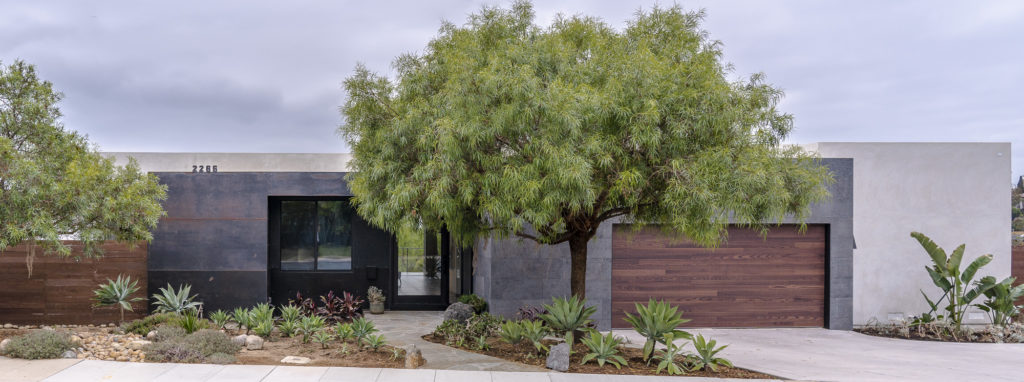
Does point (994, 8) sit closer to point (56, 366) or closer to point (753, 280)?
point (753, 280)

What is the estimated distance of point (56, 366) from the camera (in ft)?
A: 20.9

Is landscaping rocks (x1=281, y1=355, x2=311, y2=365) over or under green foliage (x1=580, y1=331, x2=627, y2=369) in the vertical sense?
under

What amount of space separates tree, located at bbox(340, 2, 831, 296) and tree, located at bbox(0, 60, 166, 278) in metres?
3.30

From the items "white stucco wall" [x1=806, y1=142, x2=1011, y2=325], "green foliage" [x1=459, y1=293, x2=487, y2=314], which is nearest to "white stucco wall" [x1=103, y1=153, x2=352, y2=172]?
"green foliage" [x1=459, y1=293, x2=487, y2=314]

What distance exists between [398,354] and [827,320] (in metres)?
8.16

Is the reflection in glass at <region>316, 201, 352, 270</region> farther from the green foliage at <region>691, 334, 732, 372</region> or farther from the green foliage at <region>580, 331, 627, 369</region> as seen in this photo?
the green foliage at <region>691, 334, 732, 372</region>

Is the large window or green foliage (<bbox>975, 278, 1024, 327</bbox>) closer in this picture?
green foliage (<bbox>975, 278, 1024, 327</bbox>)

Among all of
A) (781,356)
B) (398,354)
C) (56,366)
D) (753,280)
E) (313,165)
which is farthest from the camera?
(313,165)

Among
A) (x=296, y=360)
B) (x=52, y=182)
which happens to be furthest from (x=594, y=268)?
(x=52, y=182)

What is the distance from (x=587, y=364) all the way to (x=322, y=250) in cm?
737

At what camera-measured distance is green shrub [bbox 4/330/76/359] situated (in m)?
6.65

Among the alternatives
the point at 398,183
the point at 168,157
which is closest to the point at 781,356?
the point at 398,183

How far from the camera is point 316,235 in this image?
12516 millimetres

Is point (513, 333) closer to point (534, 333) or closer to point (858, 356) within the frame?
point (534, 333)
